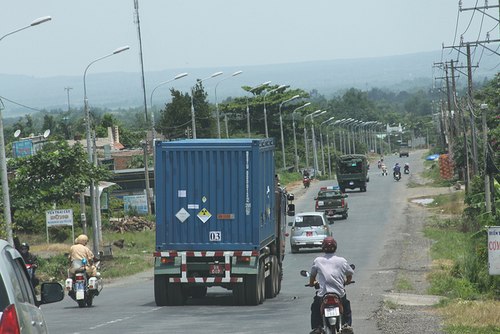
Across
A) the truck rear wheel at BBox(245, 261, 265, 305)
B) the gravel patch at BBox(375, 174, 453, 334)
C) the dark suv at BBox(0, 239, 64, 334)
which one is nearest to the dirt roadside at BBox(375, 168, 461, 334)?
the gravel patch at BBox(375, 174, 453, 334)

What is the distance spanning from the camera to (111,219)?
63.8m

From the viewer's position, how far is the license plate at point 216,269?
25078mm

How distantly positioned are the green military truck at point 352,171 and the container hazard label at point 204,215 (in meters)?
68.5

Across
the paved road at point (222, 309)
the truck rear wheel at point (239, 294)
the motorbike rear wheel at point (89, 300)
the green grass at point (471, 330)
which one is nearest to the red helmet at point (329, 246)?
the green grass at point (471, 330)

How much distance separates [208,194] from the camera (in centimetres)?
2489

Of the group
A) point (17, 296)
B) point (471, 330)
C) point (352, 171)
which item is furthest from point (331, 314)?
point (352, 171)

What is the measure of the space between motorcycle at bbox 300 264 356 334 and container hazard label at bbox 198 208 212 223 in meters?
9.98

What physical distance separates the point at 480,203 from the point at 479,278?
906 inches

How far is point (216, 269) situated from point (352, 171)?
70.4 metres

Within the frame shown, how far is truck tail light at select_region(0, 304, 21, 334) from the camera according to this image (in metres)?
7.51

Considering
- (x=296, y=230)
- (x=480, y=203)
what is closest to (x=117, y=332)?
(x=296, y=230)

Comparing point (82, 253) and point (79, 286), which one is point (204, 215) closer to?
point (82, 253)

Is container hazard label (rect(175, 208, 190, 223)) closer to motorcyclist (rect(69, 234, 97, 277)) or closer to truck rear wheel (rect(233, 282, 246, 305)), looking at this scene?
truck rear wheel (rect(233, 282, 246, 305))

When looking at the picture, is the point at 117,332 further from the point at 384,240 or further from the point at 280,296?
the point at 384,240
